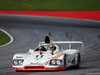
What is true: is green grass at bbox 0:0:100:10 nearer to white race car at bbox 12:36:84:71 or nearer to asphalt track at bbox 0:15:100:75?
asphalt track at bbox 0:15:100:75

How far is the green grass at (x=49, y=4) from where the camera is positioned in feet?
140

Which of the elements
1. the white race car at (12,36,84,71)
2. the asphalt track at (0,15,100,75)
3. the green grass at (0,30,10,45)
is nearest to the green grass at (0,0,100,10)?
the asphalt track at (0,15,100,75)

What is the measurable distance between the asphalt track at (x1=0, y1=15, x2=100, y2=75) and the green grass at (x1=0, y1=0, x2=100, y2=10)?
7.82m

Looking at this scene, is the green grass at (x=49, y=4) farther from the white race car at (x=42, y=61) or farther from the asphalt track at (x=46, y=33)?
the white race car at (x=42, y=61)

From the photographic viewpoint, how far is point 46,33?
26250 millimetres

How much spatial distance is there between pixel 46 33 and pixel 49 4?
1844cm

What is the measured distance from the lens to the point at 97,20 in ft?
112

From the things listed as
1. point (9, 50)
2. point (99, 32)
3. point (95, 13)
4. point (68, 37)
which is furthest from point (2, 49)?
point (95, 13)

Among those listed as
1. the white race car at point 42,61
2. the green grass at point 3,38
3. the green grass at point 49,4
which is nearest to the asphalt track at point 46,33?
the white race car at point 42,61

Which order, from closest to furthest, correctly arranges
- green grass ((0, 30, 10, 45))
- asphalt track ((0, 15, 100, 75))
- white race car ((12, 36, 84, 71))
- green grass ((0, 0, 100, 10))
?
1. white race car ((12, 36, 84, 71))
2. asphalt track ((0, 15, 100, 75))
3. green grass ((0, 30, 10, 45))
4. green grass ((0, 0, 100, 10))

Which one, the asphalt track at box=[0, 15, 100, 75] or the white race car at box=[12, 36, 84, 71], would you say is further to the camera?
the asphalt track at box=[0, 15, 100, 75]

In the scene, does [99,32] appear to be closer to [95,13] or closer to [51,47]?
[95,13]

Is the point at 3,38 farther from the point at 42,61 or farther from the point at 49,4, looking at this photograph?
the point at 49,4

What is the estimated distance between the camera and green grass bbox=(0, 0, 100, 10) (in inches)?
1677
